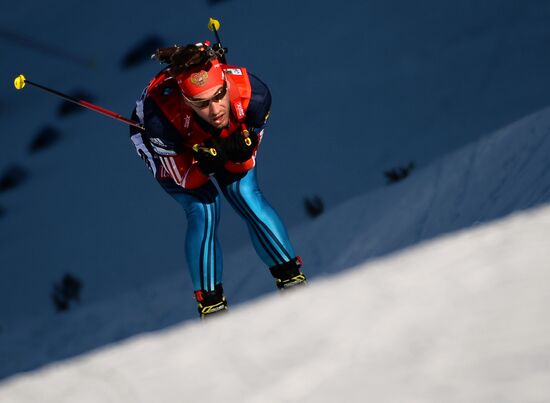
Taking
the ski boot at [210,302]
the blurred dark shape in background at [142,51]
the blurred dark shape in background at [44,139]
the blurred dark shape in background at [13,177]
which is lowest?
the ski boot at [210,302]

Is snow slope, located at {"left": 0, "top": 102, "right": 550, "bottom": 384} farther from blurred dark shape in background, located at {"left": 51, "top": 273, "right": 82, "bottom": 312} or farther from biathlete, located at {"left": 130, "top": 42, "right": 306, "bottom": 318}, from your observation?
biathlete, located at {"left": 130, "top": 42, "right": 306, "bottom": 318}

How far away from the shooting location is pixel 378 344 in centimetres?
296

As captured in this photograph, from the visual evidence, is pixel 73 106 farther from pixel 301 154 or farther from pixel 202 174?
pixel 202 174

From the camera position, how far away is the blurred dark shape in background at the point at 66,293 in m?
7.60

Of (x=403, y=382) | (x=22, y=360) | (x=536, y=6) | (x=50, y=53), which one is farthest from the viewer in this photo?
(x=50, y=53)

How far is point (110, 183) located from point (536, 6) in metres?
4.55

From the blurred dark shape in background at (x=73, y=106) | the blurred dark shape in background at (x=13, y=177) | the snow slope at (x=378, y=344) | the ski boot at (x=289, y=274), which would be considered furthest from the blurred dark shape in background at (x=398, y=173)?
the blurred dark shape in background at (x=73, y=106)

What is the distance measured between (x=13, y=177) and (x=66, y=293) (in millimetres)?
3100

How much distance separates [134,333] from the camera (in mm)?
6293

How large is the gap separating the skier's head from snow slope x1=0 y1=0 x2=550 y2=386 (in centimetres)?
117

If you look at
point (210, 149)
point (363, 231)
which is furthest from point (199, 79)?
point (363, 231)

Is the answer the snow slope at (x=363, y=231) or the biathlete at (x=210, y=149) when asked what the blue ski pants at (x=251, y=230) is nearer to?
the biathlete at (x=210, y=149)

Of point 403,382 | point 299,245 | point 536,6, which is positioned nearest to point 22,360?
point 299,245

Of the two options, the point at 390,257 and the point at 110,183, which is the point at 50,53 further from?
the point at 390,257
